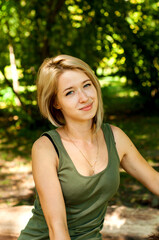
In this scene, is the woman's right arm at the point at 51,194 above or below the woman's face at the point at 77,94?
below

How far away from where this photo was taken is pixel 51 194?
2041 millimetres

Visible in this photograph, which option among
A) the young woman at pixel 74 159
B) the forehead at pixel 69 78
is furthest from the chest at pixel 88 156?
the forehead at pixel 69 78

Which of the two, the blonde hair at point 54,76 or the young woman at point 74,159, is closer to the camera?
the young woman at point 74,159

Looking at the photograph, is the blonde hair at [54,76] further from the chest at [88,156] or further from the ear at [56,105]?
the chest at [88,156]

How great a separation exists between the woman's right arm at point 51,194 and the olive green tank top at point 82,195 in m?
0.06

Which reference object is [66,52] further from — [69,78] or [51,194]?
[51,194]

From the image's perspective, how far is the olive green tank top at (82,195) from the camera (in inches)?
82.9

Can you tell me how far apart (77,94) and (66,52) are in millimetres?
6236

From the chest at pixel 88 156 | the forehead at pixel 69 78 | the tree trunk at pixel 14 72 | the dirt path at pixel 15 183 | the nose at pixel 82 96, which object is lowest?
the dirt path at pixel 15 183

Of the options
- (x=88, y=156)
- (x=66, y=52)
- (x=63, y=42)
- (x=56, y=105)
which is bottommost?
(x=66, y=52)

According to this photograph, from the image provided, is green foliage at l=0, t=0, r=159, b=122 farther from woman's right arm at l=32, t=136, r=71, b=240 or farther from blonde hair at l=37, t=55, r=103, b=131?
woman's right arm at l=32, t=136, r=71, b=240

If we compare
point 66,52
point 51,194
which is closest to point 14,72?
point 66,52

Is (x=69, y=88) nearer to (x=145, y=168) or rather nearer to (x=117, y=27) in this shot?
(x=145, y=168)

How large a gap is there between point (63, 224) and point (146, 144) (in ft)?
17.3
